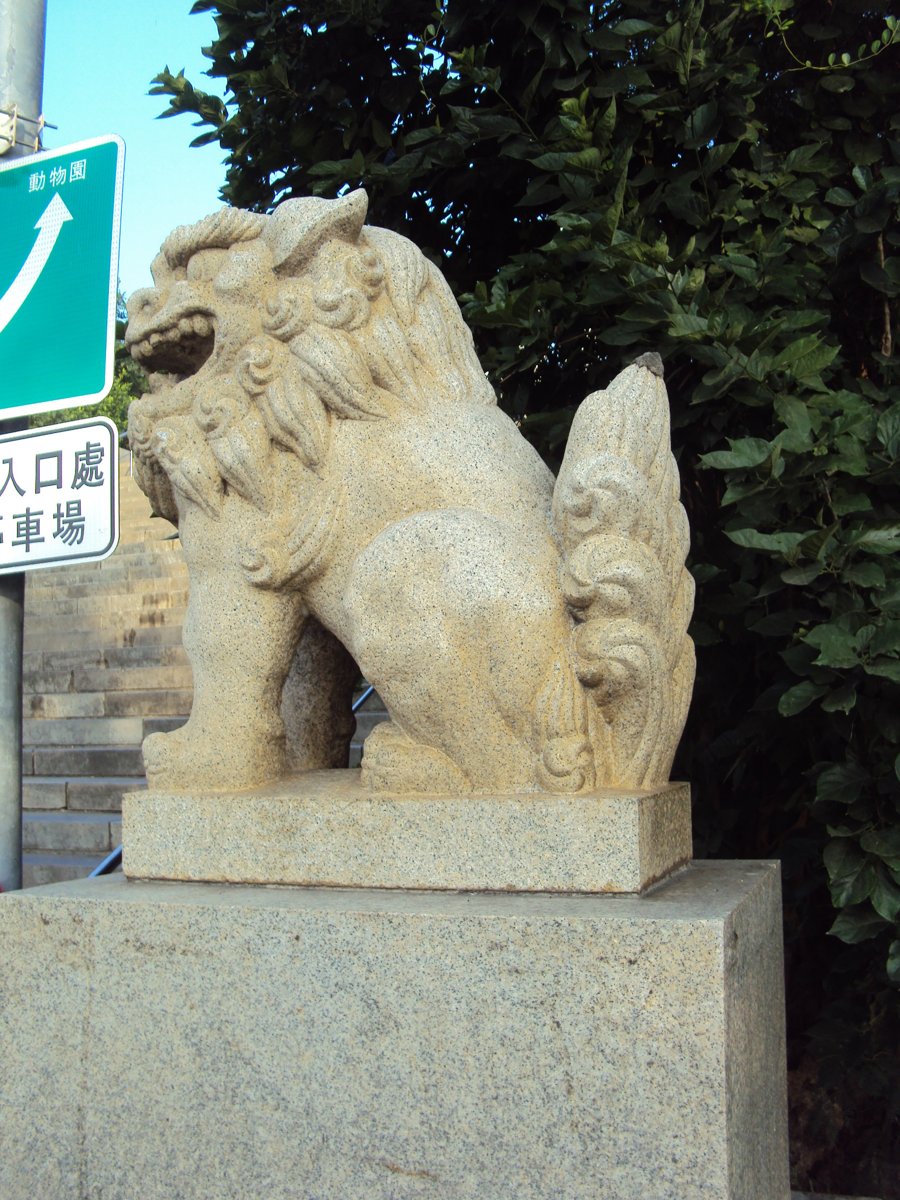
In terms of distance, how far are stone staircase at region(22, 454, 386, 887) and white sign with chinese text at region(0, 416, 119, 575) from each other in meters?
2.10

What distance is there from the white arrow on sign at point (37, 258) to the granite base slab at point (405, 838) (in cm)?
128

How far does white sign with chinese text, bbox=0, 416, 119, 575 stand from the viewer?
9.00 ft

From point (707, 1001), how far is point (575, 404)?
6.77ft

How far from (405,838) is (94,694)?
493cm

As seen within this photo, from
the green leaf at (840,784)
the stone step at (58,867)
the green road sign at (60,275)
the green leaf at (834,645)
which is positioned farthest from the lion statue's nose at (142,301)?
the stone step at (58,867)

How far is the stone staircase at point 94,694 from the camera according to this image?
523 centimetres

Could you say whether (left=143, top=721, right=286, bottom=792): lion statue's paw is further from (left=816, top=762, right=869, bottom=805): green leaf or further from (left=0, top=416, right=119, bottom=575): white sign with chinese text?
(left=816, top=762, right=869, bottom=805): green leaf

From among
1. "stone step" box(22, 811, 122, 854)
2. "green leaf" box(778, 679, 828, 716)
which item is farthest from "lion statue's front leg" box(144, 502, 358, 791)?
"stone step" box(22, 811, 122, 854)

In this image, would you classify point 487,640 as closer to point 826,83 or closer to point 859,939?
point 859,939

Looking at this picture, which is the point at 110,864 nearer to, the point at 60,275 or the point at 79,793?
the point at 60,275

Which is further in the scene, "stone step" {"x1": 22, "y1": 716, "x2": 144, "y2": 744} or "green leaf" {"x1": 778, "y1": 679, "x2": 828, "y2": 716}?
"stone step" {"x1": 22, "y1": 716, "x2": 144, "y2": 744}

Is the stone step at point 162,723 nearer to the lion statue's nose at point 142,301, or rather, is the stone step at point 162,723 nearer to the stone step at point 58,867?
the stone step at point 58,867

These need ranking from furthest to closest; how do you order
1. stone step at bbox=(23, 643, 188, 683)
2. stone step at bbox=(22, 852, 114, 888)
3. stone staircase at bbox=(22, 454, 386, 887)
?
stone step at bbox=(23, 643, 188, 683) → stone staircase at bbox=(22, 454, 386, 887) → stone step at bbox=(22, 852, 114, 888)

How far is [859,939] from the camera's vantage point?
2.64 m
